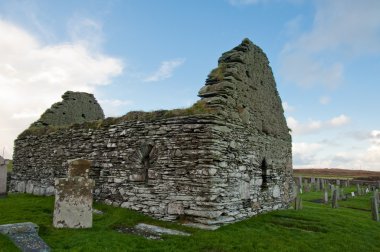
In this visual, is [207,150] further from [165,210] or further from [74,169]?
[74,169]

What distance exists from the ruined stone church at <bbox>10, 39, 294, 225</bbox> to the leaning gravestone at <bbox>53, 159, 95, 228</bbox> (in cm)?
225

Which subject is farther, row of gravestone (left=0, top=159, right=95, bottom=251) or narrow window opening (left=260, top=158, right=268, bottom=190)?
narrow window opening (left=260, top=158, right=268, bottom=190)

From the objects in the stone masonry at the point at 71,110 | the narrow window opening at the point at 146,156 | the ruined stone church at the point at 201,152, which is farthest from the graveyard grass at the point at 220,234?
the stone masonry at the point at 71,110

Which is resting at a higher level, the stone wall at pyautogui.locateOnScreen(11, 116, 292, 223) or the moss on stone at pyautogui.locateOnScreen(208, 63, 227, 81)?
the moss on stone at pyautogui.locateOnScreen(208, 63, 227, 81)

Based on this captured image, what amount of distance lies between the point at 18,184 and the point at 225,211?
12581 mm

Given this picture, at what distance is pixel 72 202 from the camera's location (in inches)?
351

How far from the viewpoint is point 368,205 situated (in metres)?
22.1

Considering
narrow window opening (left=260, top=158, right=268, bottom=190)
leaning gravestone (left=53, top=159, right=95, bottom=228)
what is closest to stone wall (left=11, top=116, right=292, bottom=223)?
narrow window opening (left=260, top=158, right=268, bottom=190)

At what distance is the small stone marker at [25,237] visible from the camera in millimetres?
6703

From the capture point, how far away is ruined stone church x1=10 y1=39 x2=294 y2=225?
32.2 ft

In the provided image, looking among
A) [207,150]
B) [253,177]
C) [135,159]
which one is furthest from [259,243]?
[135,159]

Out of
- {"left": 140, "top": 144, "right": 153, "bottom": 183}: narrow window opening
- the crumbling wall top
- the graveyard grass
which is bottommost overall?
the graveyard grass

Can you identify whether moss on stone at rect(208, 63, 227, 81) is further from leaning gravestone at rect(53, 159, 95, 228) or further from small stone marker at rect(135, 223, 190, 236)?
leaning gravestone at rect(53, 159, 95, 228)

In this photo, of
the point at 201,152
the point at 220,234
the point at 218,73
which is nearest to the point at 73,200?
the point at 201,152
